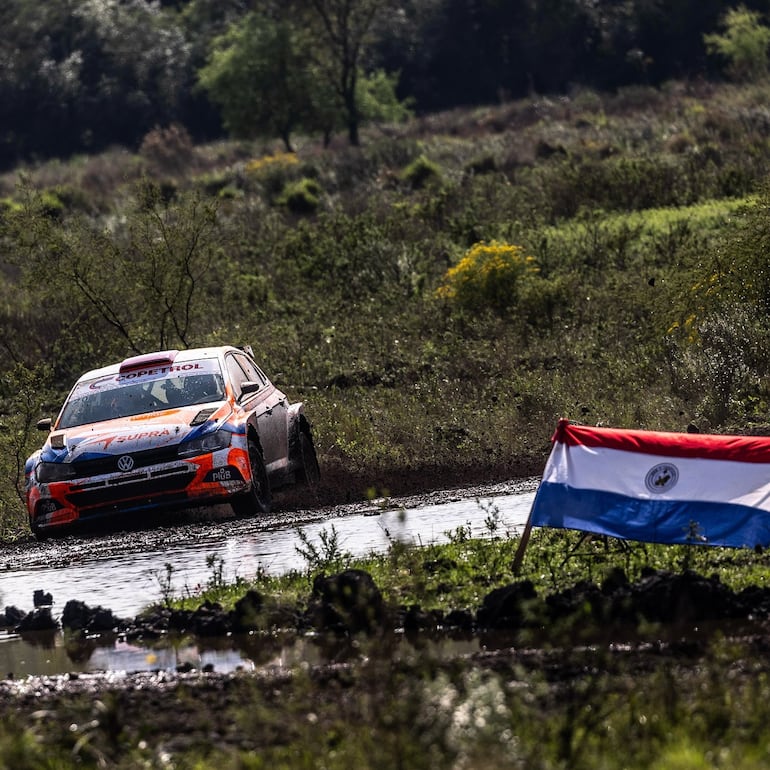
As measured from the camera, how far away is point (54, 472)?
14.6 metres

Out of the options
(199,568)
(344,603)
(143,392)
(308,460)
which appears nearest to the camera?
(344,603)

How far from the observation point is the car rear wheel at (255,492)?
14773 mm

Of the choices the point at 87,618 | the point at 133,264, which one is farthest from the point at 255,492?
the point at 133,264

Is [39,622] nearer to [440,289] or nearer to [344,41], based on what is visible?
[440,289]

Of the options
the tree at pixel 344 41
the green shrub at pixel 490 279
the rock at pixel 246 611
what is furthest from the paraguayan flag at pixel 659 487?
the tree at pixel 344 41

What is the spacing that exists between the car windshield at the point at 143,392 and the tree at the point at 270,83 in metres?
46.2

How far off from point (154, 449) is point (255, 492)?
109cm

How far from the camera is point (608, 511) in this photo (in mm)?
9805

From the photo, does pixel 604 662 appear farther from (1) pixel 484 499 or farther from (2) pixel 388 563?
(1) pixel 484 499

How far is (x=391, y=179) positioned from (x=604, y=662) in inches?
1451

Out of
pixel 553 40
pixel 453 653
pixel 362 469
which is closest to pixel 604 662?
pixel 453 653

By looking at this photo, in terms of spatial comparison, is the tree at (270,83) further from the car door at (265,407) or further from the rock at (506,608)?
the rock at (506,608)

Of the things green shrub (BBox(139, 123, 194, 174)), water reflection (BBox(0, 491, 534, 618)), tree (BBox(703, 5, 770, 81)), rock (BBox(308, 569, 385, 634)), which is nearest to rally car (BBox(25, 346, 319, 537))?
water reflection (BBox(0, 491, 534, 618))

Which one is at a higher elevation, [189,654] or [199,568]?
[189,654]
